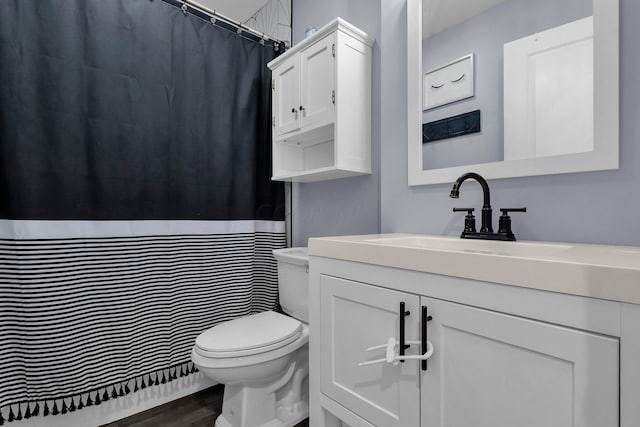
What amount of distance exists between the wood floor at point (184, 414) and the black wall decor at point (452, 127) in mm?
1419

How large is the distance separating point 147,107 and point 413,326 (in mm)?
1507

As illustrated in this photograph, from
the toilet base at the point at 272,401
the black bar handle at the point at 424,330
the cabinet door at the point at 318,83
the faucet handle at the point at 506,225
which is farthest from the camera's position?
the cabinet door at the point at 318,83

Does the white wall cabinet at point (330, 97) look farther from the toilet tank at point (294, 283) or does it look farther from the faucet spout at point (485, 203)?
the faucet spout at point (485, 203)

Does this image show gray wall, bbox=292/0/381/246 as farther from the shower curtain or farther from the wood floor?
the wood floor

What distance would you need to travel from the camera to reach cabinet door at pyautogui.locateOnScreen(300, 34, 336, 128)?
4.74 feet

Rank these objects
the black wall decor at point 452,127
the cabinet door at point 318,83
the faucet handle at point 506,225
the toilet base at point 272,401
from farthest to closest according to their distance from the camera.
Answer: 1. the cabinet door at point 318,83
2. the toilet base at point 272,401
3. the black wall decor at point 452,127
4. the faucet handle at point 506,225

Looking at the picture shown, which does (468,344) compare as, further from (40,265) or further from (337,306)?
(40,265)

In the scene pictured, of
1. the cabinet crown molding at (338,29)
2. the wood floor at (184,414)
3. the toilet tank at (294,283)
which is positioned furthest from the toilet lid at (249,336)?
the cabinet crown molding at (338,29)

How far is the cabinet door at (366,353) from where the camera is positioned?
781mm

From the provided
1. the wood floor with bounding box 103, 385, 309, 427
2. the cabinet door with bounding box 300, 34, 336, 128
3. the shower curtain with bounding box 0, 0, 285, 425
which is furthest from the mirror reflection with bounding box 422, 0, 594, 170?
the wood floor with bounding box 103, 385, 309, 427

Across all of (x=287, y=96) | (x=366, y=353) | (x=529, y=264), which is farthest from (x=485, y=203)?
(x=287, y=96)

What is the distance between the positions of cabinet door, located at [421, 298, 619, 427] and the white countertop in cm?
8

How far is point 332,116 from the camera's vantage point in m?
1.45

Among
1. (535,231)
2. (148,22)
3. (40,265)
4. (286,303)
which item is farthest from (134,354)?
(535,231)
